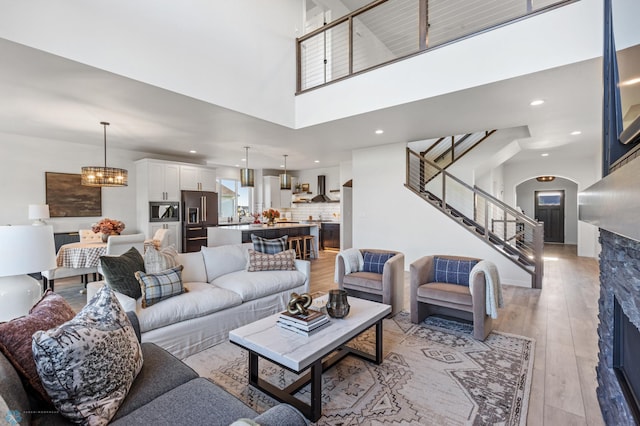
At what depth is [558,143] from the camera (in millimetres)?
6281

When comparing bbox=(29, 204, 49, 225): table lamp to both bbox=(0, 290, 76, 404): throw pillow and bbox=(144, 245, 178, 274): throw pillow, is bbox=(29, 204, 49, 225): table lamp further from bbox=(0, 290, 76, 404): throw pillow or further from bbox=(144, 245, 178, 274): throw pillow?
bbox=(0, 290, 76, 404): throw pillow

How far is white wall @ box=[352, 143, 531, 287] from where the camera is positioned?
5.36 m

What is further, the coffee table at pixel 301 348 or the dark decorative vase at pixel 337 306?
the dark decorative vase at pixel 337 306

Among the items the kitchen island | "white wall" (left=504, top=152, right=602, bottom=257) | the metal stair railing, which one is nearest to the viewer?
the kitchen island

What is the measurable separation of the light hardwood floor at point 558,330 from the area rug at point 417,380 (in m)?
0.11

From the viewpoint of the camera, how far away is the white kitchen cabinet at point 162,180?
663 cm

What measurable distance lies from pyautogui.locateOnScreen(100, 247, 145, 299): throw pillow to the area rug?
0.79 metres

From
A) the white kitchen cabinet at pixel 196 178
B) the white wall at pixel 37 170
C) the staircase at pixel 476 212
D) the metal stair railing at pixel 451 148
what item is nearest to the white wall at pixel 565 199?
the staircase at pixel 476 212

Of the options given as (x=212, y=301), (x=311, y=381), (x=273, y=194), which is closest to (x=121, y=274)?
(x=212, y=301)

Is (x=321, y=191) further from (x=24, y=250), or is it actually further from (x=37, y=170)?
(x=24, y=250)

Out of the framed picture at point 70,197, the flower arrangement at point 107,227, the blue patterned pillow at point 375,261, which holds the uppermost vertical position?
the framed picture at point 70,197

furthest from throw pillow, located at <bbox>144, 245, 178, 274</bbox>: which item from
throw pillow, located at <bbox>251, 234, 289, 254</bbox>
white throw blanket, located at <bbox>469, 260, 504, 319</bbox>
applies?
white throw blanket, located at <bbox>469, 260, 504, 319</bbox>

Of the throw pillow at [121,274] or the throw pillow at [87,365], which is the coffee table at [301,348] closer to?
the throw pillow at [87,365]

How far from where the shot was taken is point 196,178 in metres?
7.50
